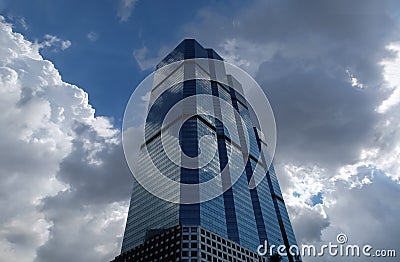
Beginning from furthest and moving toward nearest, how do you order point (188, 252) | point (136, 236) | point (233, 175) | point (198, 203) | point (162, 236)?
1. point (233, 175)
2. point (136, 236)
3. point (198, 203)
4. point (162, 236)
5. point (188, 252)

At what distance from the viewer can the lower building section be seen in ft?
319

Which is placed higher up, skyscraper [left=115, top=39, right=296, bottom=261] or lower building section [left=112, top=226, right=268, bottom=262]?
skyscraper [left=115, top=39, right=296, bottom=261]

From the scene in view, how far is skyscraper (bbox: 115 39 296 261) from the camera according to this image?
105 metres

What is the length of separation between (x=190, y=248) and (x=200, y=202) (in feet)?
86.7

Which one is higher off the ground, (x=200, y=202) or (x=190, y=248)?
(x=200, y=202)

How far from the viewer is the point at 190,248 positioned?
9756 cm

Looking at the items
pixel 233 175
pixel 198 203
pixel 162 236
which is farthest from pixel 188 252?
pixel 233 175

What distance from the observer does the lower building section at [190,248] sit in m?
97.1

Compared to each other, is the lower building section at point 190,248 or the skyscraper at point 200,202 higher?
the skyscraper at point 200,202

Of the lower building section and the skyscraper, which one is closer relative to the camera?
the lower building section

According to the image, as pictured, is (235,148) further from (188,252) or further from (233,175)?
(188,252)

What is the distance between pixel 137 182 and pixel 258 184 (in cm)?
6673

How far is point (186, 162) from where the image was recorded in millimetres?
136125

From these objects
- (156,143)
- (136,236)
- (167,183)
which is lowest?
(136,236)
